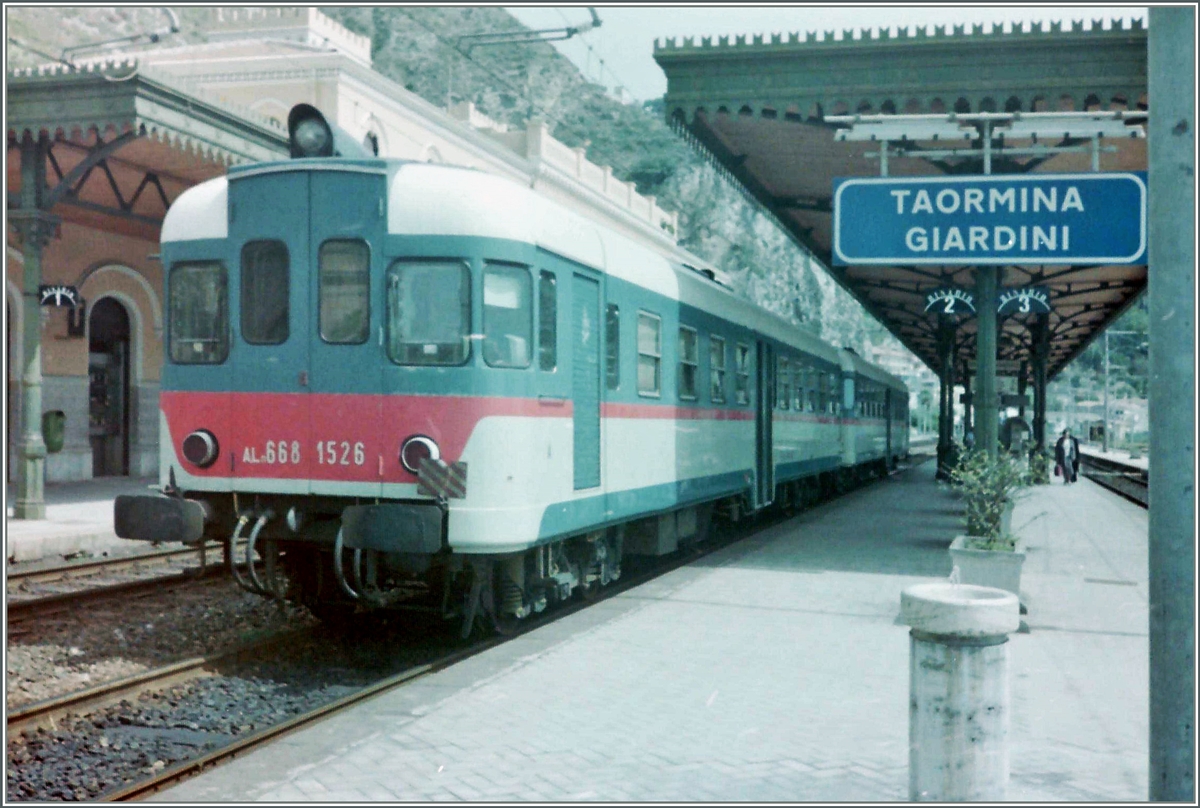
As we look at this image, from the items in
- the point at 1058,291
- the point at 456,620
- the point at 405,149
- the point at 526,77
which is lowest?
the point at 456,620

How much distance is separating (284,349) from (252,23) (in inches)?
1393

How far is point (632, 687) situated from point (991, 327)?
6.16m

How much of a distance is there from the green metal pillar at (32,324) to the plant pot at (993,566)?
11.6 m

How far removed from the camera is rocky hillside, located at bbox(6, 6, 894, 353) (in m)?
123

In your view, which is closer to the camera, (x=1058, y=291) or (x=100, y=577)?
(x=100, y=577)

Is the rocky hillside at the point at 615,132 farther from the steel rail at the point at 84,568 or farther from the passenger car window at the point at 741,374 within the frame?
the steel rail at the point at 84,568

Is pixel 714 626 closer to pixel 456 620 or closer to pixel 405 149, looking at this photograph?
pixel 456 620

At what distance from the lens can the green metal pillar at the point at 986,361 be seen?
1115 cm

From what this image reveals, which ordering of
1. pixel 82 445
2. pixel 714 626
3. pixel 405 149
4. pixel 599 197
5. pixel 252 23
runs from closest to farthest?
pixel 714 626, pixel 82 445, pixel 405 149, pixel 252 23, pixel 599 197

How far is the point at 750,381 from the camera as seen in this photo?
14914mm

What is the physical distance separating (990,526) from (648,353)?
330 centimetres

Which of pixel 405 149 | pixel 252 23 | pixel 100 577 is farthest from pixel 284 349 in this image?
pixel 252 23

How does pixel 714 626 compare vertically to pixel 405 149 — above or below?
below

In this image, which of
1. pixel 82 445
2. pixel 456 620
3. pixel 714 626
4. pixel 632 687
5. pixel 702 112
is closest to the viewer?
pixel 632 687
